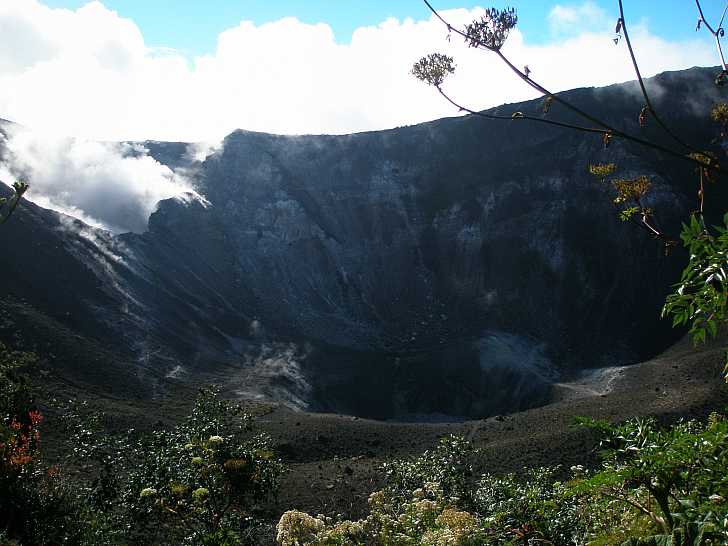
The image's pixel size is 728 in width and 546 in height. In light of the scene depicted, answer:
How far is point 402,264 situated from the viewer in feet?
229

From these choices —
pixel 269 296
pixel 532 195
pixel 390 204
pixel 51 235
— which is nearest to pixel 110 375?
pixel 51 235

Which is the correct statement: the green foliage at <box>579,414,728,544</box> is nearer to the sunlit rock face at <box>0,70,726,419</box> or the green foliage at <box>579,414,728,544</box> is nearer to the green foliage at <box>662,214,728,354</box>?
the green foliage at <box>662,214,728,354</box>

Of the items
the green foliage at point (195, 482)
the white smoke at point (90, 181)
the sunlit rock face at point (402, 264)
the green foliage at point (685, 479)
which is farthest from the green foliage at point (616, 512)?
the white smoke at point (90, 181)

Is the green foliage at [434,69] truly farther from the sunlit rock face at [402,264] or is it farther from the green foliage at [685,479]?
the sunlit rock face at [402,264]

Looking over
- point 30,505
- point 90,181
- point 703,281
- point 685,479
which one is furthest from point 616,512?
point 90,181

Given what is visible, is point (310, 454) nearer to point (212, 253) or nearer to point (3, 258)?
point (3, 258)

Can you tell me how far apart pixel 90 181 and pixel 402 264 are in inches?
1478

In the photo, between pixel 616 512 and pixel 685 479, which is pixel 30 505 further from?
pixel 685 479

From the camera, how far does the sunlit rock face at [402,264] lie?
49094mm

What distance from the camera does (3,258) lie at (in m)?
42.7

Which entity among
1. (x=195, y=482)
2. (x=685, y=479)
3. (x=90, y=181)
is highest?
(x=90, y=181)

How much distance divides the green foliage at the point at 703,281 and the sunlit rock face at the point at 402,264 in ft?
132

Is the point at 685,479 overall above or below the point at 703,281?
below

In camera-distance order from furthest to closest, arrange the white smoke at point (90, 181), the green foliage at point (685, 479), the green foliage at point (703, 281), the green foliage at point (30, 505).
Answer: the white smoke at point (90, 181), the green foliage at point (30, 505), the green foliage at point (703, 281), the green foliage at point (685, 479)
